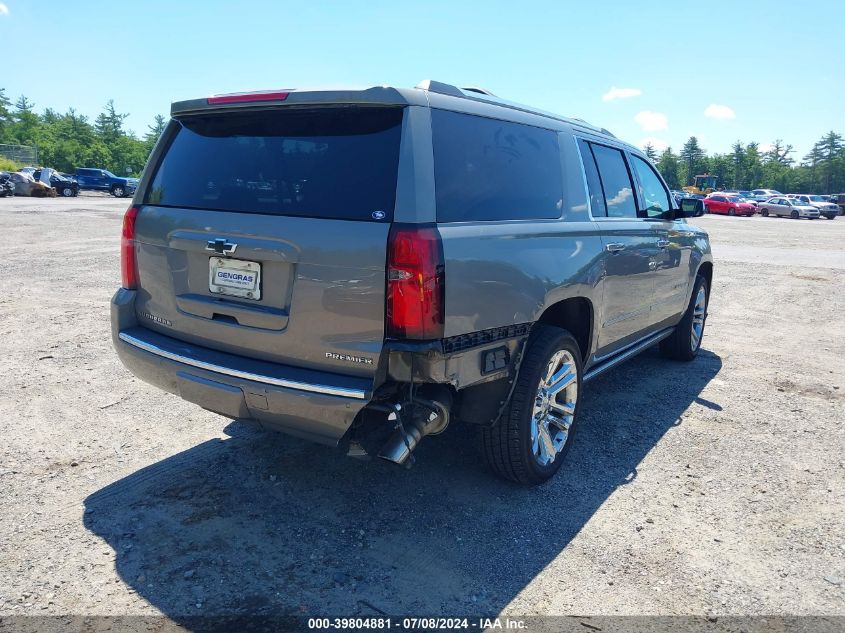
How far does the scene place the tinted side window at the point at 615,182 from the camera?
4.38 meters

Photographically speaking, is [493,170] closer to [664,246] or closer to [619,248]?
[619,248]

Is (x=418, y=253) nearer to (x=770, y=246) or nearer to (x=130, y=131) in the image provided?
(x=770, y=246)

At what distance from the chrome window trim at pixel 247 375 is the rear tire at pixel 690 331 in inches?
174

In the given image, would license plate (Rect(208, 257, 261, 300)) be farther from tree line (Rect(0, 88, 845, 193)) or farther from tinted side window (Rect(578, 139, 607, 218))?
tree line (Rect(0, 88, 845, 193))

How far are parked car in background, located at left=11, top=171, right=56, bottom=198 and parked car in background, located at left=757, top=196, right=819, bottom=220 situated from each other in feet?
159

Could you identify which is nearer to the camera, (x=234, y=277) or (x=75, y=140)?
(x=234, y=277)

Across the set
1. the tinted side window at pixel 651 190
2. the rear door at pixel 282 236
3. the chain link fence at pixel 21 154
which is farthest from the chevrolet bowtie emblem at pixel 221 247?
the chain link fence at pixel 21 154

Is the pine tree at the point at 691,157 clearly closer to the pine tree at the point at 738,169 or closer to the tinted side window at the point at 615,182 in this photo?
the pine tree at the point at 738,169

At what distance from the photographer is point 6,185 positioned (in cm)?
3441

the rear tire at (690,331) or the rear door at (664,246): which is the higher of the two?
the rear door at (664,246)

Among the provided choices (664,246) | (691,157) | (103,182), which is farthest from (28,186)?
(691,157)

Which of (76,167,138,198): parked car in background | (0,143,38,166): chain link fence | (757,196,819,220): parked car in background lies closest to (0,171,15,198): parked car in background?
(76,167,138,198): parked car in background

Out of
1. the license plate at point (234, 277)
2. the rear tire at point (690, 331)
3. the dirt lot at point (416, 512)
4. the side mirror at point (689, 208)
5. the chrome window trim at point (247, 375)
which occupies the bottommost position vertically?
the dirt lot at point (416, 512)

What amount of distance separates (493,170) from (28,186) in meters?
40.4
